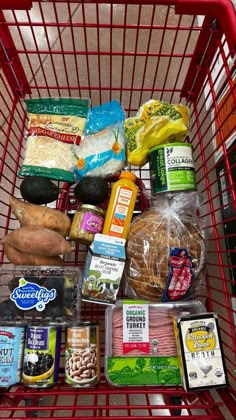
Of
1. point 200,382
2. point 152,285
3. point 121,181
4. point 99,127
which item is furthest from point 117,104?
point 200,382

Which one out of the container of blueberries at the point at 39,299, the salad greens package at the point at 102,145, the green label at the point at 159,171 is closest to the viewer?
the container of blueberries at the point at 39,299

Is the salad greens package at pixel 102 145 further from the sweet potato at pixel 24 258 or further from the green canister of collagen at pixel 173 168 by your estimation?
the sweet potato at pixel 24 258

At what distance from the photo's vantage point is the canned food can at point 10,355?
2.30ft

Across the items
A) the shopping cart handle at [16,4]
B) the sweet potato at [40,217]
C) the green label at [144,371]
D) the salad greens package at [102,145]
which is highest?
the shopping cart handle at [16,4]

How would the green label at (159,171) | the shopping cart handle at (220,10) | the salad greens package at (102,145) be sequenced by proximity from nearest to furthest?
the shopping cart handle at (220,10) < the green label at (159,171) < the salad greens package at (102,145)

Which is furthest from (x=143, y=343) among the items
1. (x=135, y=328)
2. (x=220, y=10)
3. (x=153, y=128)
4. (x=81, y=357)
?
(x=220, y=10)

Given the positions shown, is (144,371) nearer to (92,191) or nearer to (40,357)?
(40,357)

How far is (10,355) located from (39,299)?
13 centimetres

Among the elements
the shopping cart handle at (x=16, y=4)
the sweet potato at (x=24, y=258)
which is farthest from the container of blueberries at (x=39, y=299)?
the shopping cart handle at (x=16, y=4)

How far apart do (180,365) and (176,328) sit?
0.24ft

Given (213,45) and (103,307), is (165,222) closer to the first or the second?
(103,307)

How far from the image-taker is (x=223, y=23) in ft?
2.30

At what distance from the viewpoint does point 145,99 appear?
1.21m

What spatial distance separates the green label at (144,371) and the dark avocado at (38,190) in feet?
1.39
